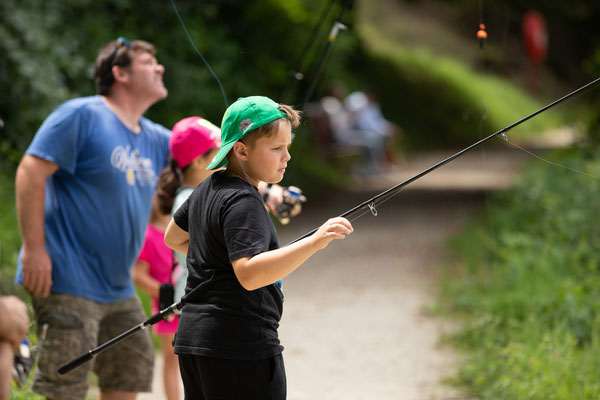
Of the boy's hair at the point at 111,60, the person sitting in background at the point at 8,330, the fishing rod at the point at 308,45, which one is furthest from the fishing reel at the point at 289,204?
the person sitting in background at the point at 8,330

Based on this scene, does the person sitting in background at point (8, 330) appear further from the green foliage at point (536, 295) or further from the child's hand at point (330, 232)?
the green foliage at point (536, 295)

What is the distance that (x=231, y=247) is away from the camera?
237cm

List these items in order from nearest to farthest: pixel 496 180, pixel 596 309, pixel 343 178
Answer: pixel 596 309 < pixel 496 180 < pixel 343 178

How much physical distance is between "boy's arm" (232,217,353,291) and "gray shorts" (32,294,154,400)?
1.46 m

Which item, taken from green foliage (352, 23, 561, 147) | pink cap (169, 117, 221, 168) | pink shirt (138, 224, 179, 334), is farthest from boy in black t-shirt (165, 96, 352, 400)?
green foliage (352, 23, 561, 147)

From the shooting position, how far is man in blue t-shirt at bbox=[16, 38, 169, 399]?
348 centimetres

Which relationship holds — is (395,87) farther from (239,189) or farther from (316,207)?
(239,189)

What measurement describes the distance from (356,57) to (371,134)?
731 centimetres

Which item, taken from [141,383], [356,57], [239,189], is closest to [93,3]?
[141,383]

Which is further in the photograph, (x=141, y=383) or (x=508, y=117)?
(x=508, y=117)

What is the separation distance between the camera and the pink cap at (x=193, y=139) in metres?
3.58

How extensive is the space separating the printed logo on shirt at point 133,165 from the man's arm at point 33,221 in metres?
0.31

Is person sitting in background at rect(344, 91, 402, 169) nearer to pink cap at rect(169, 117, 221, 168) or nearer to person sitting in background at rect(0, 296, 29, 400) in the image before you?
pink cap at rect(169, 117, 221, 168)

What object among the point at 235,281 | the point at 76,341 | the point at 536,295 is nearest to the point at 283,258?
the point at 235,281
